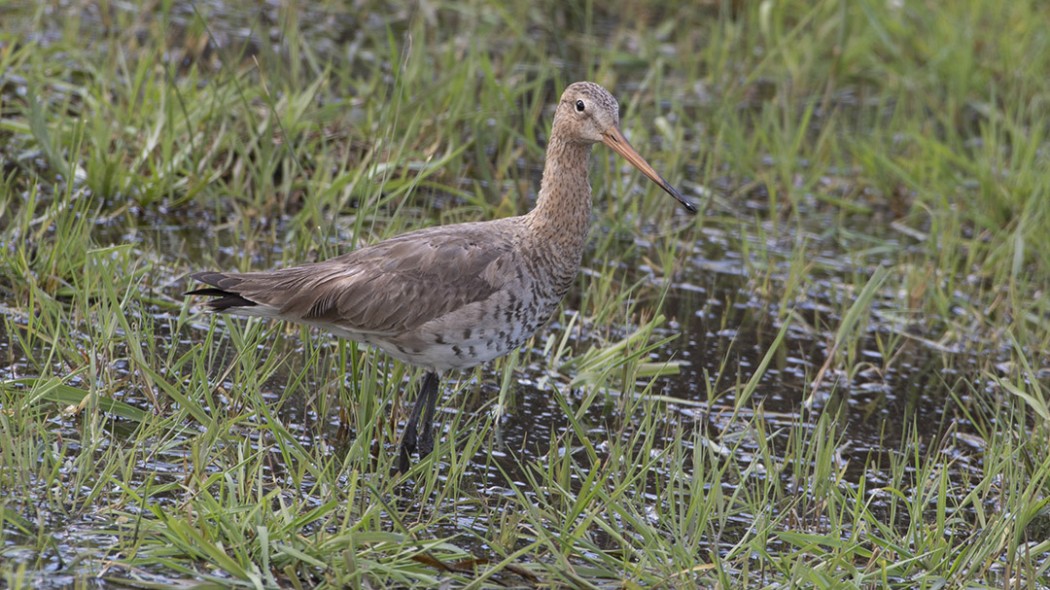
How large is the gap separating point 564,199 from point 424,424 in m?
0.97

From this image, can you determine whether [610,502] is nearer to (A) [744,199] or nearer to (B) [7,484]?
(B) [7,484]

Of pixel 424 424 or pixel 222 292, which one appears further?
pixel 424 424

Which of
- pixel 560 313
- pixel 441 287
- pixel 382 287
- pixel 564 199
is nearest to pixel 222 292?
pixel 382 287

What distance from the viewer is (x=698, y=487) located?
4488 millimetres

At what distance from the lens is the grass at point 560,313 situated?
173 inches

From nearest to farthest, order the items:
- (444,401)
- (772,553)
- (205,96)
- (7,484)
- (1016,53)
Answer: (7,484)
(772,553)
(444,401)
(205,96)
(1016,53)

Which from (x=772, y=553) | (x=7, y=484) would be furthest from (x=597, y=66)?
(x=7, y=484)

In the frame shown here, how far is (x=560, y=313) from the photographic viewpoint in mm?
6512

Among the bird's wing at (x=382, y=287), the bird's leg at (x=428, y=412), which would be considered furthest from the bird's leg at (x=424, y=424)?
the bird's wing at (x=382, y=287)

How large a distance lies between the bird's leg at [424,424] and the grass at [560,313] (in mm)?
100

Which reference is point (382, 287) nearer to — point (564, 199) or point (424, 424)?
point (424, 424)

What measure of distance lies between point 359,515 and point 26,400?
1107mm

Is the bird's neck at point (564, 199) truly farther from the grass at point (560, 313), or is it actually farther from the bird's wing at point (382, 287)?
the grass at point (560, 313)

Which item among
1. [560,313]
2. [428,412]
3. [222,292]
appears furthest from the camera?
[560,313]
